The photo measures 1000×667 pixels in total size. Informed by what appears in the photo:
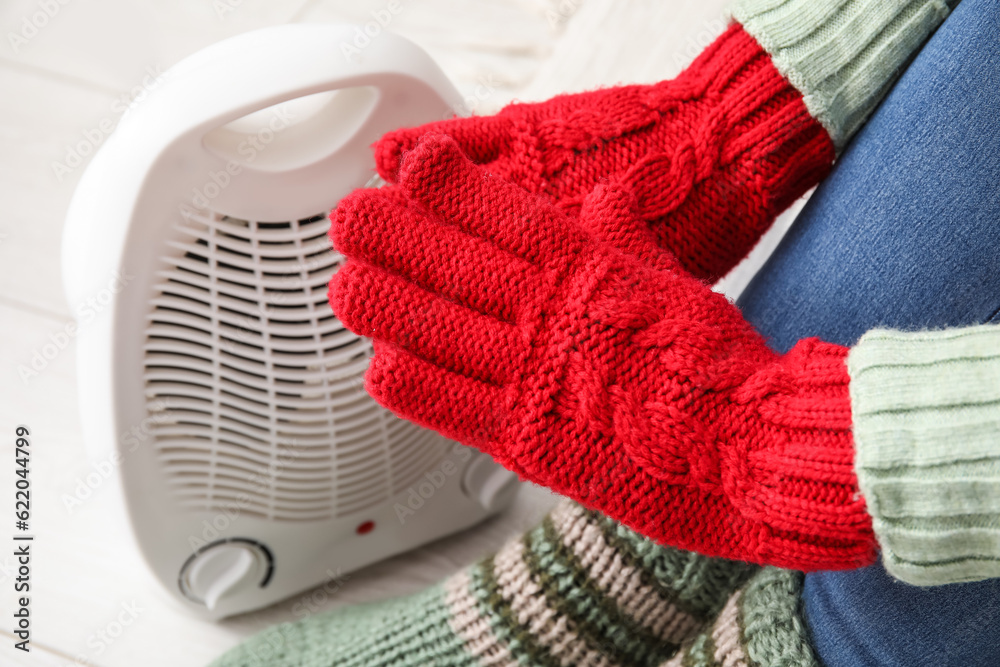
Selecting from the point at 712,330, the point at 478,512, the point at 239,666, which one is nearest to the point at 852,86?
the point at 712,330

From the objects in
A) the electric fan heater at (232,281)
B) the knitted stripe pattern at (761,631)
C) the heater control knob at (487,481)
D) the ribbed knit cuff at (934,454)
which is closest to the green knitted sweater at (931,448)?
the ribbed knit cuff at (934,454)

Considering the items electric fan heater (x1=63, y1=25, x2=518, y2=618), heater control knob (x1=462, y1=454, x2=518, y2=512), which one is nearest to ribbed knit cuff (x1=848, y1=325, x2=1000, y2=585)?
electric fan heater (x1=63, y1=25, x2=518, y2=618)

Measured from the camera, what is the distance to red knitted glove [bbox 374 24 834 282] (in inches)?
21.5

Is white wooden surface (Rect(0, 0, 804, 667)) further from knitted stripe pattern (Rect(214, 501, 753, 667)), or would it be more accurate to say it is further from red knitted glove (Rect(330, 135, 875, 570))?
red knitted glove (Rect(330, 135, 875, 570))

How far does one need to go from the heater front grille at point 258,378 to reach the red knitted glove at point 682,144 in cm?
17

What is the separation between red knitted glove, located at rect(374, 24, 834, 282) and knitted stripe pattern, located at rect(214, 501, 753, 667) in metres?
0.22

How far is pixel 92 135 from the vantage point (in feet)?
3.83

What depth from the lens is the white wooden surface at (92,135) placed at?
83 centimetres

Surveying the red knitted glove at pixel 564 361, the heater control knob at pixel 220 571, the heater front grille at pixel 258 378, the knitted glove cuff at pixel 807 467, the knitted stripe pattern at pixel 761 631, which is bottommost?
the knitted stripe pattern at pixel 761 631

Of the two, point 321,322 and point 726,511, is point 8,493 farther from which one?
point 726,511

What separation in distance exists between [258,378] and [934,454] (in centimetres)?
46

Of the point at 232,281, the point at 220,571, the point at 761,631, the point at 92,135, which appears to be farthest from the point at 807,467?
the point at 92,135

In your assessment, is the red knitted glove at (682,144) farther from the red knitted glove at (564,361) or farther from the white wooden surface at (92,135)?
the white wooden surface at (92,135)

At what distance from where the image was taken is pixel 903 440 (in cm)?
39
